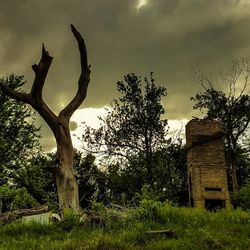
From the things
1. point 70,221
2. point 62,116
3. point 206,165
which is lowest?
point 70,221

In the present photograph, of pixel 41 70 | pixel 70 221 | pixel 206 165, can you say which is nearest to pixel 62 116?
pixel 41 70

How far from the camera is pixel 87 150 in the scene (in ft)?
125

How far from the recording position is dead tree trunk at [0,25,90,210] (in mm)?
12016

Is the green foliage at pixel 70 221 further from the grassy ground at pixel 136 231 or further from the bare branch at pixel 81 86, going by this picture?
the bare branch at pixel 81 86

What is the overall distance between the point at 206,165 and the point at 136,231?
2061cm

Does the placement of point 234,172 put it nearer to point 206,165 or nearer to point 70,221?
point 206,165

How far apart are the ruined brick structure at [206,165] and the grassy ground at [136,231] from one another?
17498 mm

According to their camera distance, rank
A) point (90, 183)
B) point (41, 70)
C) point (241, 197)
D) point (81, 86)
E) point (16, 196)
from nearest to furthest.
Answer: point (41, 70)
point (81, 86)
point (241, 197)
point (16, 196)
point (90, 183)

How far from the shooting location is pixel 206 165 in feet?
93.9

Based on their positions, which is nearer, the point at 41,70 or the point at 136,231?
the point at 136,231

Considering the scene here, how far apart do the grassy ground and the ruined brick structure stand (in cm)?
1750

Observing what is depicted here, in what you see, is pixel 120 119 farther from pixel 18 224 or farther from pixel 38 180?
pixel 18 224

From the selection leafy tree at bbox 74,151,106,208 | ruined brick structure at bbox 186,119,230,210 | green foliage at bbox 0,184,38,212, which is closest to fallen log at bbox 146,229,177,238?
ruined brick structure at bbox 186,119,230,210

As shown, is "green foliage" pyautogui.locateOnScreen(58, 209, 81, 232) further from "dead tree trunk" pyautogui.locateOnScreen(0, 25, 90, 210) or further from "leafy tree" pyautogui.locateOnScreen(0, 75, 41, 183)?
"leafy tree" pyautogui.locateOnScreen(0, 75, 41, 183)
